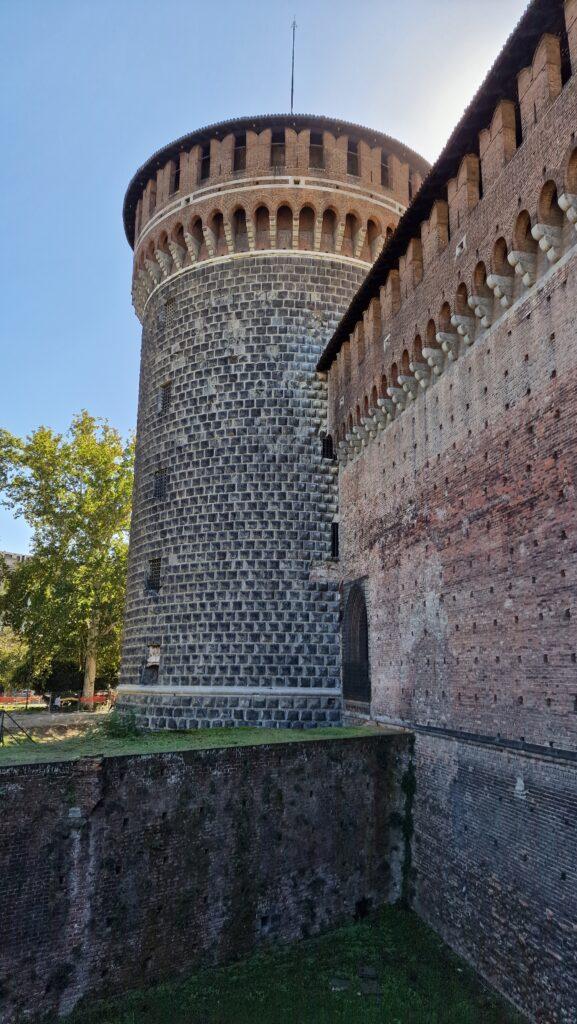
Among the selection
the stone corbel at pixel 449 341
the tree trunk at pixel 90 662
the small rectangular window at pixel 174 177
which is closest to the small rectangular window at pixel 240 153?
the small rectangular window at pixel 174 177

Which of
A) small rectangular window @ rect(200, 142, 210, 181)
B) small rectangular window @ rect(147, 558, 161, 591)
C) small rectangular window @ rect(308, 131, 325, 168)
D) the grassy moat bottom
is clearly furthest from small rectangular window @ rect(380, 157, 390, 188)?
the grassy moat bottom

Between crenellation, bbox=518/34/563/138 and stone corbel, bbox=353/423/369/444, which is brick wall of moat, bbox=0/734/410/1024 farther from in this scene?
crenellation, bbox=518/34/563/138

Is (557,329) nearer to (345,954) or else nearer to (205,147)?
(345,954)

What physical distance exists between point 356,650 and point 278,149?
1262 cm

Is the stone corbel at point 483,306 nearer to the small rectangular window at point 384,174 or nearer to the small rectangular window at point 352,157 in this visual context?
the small rectangular window at point 352,157

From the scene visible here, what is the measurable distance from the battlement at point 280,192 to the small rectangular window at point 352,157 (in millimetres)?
29

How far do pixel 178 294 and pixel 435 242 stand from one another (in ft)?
28.4

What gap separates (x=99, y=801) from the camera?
8.66 metres

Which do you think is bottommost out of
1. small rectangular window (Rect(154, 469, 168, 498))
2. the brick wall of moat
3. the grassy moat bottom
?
the grassy moat bottom

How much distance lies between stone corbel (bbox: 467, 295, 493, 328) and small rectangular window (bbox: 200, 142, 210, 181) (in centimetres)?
1088

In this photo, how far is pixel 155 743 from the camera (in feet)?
34.8

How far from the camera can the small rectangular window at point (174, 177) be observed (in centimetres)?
1884

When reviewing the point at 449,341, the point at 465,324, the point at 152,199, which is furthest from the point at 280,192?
the point at 465,324

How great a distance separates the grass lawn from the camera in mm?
9055
